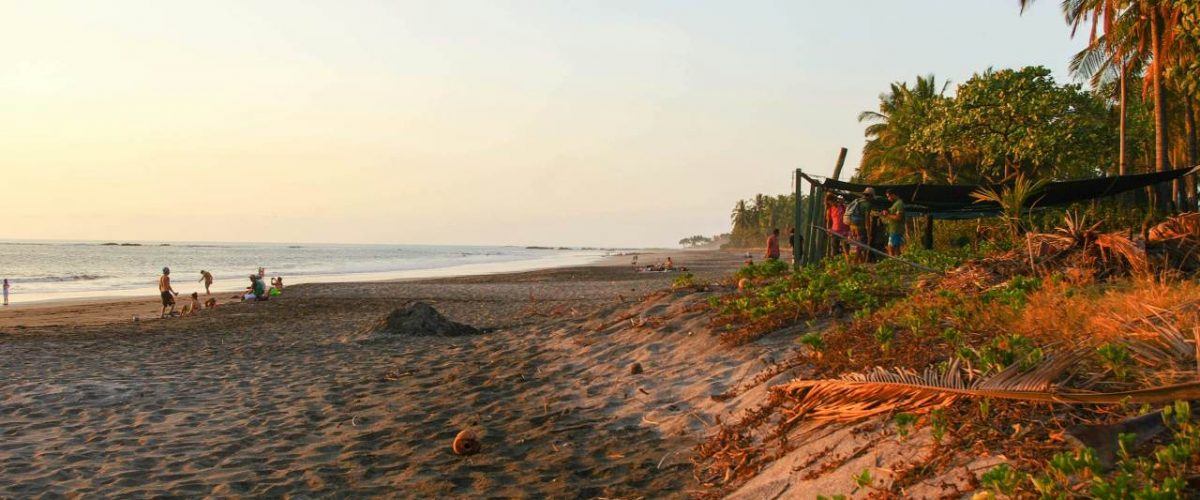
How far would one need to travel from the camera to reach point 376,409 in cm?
664

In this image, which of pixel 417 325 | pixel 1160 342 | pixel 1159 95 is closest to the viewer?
pixel 1160 342

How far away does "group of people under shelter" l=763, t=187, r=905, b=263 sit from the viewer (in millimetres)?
13188

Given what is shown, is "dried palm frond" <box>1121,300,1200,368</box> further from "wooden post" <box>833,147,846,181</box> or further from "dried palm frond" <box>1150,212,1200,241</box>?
"wooden post" <box>833,147,846,181</box>

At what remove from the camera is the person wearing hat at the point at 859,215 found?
13500 mm

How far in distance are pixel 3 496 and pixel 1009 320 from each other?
662cm

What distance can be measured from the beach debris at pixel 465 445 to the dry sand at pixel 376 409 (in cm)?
8

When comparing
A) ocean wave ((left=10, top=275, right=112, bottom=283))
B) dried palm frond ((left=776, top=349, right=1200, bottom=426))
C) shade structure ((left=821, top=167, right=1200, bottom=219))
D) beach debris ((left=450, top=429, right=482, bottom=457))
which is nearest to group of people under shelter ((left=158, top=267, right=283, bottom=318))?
beach debris ((left=450, top=429, right=482, bottom=457))

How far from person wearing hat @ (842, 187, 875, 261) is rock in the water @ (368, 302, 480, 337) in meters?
7.10

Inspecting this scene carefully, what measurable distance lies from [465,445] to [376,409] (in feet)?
5.98

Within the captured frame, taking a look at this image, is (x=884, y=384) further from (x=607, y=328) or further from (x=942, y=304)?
(x=607, y=328)

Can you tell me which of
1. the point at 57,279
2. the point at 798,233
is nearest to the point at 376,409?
the point at 798,233

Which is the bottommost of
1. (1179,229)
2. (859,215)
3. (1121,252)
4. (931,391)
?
(931,391)

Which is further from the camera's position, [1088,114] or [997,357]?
[1088,114]

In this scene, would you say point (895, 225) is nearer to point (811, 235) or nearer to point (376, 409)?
point (811, 235)
